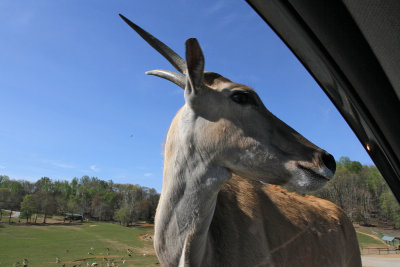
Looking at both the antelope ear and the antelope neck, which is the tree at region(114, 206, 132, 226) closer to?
the antelope neck

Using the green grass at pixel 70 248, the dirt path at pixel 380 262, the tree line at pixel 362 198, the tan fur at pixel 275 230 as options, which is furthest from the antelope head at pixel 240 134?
the tree line at pixel 362 198

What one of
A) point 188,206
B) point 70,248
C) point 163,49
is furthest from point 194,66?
point 70,248

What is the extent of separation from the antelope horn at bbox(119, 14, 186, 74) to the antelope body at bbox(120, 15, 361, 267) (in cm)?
1

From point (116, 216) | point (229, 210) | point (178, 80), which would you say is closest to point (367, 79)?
point (178, 80)

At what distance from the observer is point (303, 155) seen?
249 centimetres

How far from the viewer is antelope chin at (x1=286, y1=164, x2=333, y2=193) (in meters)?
2.35

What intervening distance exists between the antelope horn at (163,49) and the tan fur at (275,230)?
6.42 feet

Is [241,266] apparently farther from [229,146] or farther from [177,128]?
[177,128]

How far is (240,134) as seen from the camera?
2676 millimetres

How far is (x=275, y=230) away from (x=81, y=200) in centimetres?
8719

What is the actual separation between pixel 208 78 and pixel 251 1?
1125mm

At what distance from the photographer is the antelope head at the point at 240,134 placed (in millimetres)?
2459

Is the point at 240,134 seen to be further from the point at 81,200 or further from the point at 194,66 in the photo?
the point at 81,200

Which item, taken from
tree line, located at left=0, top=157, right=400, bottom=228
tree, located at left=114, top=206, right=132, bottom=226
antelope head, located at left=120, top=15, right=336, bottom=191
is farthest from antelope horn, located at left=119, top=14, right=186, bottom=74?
tree, located at left=114, top=206, right=132, bottom=226
